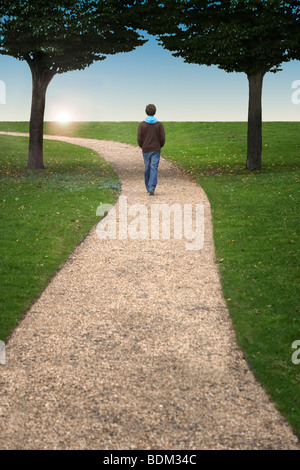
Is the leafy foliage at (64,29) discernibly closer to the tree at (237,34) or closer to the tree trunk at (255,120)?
the tree at (237,34)

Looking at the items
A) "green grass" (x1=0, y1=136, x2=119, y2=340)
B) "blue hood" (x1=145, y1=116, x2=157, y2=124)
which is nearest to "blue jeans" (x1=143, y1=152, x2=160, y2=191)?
"blue hood" (x1=145, y1=116, x2=157, y2=124)

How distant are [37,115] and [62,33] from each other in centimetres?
493

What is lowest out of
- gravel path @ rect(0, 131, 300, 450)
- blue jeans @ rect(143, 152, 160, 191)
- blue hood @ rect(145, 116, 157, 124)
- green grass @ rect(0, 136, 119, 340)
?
gravel path @ rect(0, 131, 300, 450)

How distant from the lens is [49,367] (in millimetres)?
6121

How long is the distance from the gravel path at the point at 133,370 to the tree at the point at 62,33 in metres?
14.9

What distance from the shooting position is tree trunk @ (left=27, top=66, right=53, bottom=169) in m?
23.8

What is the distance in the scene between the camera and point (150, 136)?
15680 millimetres

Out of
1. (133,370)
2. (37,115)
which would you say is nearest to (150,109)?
(37,115)

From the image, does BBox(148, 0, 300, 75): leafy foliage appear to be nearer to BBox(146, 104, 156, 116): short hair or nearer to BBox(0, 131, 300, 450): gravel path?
BBox(146, 104, 156, 116): short hair

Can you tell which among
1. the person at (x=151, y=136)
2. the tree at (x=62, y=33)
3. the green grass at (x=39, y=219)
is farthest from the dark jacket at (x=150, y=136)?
the tree at (x=62, y=33)

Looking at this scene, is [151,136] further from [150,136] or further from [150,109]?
[150,109]

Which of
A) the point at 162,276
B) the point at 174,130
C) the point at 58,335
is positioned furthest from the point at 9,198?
the point at 174,130

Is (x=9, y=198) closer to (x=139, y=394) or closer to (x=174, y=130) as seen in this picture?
(x=139, y=394)

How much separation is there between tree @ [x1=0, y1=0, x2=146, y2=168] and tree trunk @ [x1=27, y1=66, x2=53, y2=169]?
49 millimetres
